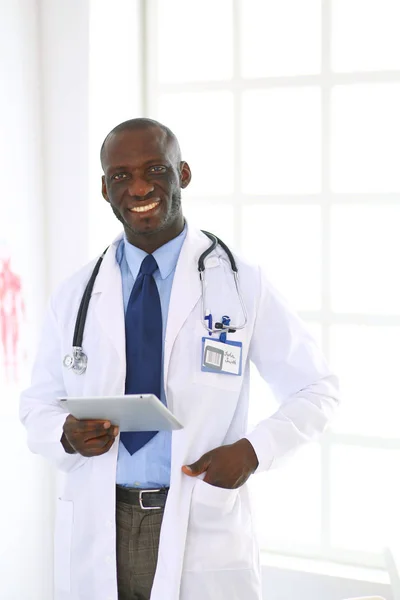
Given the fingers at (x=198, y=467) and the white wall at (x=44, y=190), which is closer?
the fingers at (x=198, y=467)

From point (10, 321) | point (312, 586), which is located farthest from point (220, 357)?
point (312, 586)

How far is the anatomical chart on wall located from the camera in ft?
6.55

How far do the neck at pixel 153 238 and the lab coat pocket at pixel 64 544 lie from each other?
629 millimetres

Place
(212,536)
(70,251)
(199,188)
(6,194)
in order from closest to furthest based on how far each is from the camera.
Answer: (212,536) < (6,194) < (70,251) < (199,188)

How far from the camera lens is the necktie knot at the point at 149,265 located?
5.16 feet

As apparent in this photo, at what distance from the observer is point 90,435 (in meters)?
1.37

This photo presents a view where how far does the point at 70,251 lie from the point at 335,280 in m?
0.90

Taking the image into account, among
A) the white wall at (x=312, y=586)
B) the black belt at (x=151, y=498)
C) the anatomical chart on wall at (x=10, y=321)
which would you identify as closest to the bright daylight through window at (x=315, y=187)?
the white wall at (x=312, y=586)

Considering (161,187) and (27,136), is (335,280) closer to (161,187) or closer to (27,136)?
(161,187)

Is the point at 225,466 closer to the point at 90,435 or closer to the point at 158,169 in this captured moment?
the point at 90,435

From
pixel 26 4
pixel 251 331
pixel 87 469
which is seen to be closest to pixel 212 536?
pixel 87 469

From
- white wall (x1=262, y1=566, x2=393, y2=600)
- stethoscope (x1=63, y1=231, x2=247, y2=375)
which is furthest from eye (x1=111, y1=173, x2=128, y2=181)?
white wall (x1=262, y1=566, x2=393, y2=600)

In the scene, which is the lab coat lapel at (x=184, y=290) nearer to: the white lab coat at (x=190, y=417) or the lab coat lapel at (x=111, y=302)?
the white lab coat at (x=190, y=417)

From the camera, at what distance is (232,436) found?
5.03 ft
